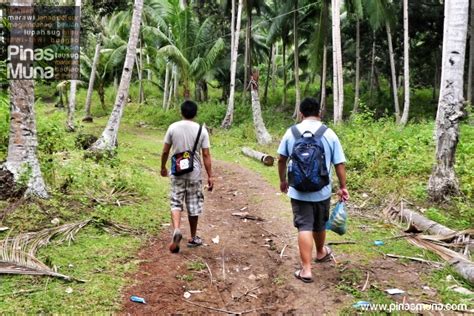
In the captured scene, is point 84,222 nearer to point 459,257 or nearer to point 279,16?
point 459,257

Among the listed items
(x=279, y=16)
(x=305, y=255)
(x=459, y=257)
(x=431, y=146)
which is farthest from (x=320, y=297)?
(x=279, y=16)

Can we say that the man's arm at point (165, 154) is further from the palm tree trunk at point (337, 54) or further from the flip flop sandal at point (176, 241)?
the palm tree trunk at point (337, 54)

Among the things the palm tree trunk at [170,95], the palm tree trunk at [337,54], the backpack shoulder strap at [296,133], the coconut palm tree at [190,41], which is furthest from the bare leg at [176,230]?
the palm tree trunk at [170,95]

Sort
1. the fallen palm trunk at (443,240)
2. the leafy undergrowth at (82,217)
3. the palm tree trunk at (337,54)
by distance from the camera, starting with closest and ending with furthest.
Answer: the leafy undergrowth at (82,217)
the fallen palm trunk at (443,240)
the palm tree trunk at (337,54)

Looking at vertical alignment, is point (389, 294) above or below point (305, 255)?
below

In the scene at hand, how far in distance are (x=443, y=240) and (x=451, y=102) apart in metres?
2.60

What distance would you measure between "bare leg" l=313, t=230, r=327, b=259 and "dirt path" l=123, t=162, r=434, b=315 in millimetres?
127

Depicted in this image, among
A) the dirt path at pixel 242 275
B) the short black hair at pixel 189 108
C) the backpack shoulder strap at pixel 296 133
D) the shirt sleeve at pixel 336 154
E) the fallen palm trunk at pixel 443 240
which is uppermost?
the short black hair at pixel 189 108

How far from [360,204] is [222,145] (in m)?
9.06

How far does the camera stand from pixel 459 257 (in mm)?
4922

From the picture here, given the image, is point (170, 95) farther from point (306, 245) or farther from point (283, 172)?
point (306, 245)

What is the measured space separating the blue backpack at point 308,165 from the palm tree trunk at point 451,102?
3.80 m

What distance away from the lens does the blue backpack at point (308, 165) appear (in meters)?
4.26

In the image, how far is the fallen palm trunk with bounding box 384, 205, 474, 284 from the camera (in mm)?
4725
